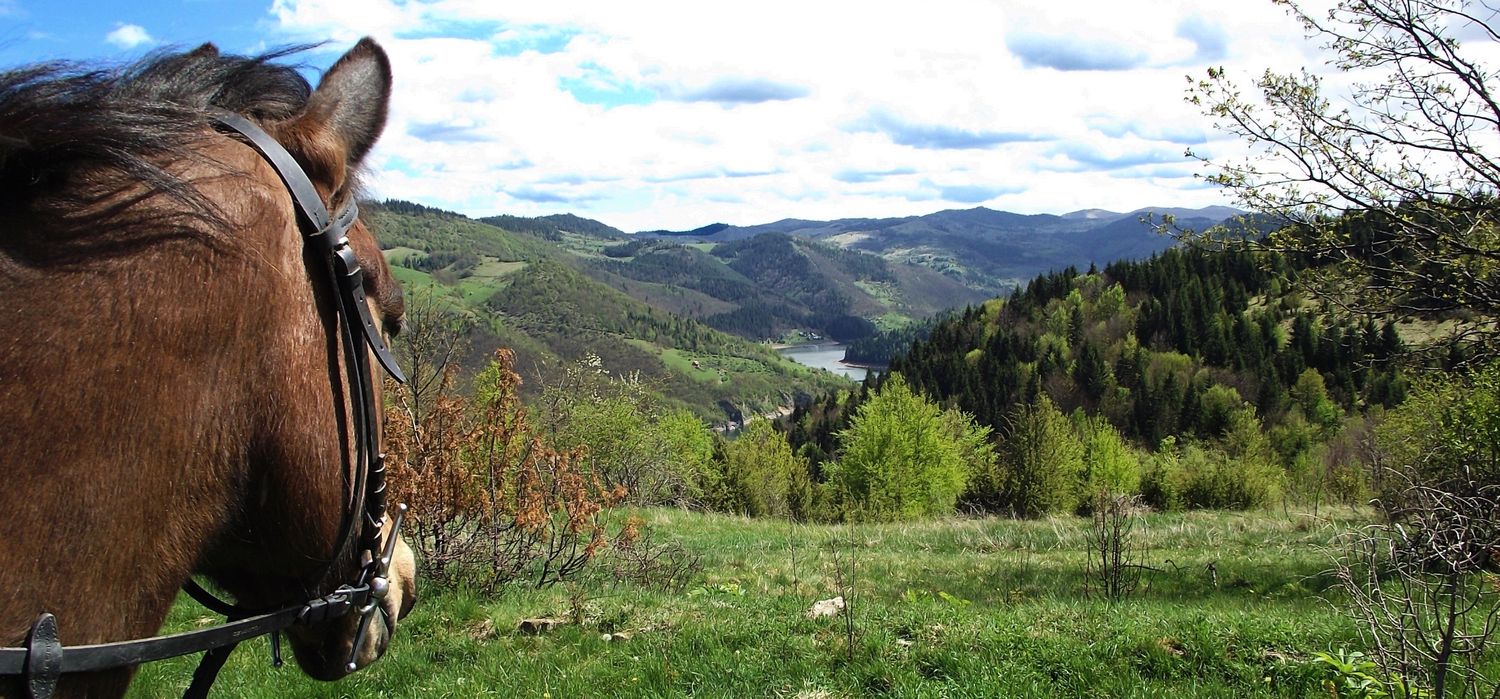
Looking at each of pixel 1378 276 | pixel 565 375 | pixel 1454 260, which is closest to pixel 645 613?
pixel 1454 260

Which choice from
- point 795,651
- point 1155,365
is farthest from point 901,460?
point 1155,365

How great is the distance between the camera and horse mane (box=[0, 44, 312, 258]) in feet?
Answer: 3.91

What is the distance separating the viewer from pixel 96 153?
126 centimetres

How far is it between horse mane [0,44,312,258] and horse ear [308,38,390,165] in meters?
0.23

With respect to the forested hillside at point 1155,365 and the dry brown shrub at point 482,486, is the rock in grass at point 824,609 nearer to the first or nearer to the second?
the dry brown shrub at point 482,486

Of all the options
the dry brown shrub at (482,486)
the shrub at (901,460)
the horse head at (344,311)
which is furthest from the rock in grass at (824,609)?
the shrub at (901,460)

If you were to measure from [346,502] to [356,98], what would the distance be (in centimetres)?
78

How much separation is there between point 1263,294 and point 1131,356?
19.5 m

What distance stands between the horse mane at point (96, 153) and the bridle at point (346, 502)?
4.7 inches

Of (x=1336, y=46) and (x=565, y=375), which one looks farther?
(x=565, y=375)

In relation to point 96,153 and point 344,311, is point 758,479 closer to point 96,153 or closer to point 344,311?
point 344,311

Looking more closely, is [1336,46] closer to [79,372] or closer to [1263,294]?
[79,372]

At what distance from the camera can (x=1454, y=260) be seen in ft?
28.7

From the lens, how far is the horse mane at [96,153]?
1190 mm
